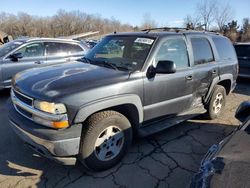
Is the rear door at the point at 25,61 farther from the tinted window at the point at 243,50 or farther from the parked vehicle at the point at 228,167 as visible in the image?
the tinted window at the point at 243,50

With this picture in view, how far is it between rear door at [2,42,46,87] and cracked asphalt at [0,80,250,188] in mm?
2427

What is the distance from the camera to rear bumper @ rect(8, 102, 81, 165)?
2752mm

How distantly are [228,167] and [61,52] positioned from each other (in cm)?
664

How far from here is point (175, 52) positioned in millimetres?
4070

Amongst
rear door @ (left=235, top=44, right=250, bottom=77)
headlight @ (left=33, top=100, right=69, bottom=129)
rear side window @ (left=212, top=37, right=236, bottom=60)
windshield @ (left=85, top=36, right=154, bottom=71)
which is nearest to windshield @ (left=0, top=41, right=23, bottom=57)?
windshield @ (left=85, top=36, right=154, bottom=71)

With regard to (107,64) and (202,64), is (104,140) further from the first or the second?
(202,64)

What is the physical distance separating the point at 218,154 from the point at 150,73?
172 cm

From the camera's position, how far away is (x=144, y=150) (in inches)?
154

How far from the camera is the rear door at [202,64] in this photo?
437 centimetres

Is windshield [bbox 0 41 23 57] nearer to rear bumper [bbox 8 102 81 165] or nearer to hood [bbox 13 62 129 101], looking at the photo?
hood [bbox 13 62 129 101]

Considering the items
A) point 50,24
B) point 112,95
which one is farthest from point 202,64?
point 50,24

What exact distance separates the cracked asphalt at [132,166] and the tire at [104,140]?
0.59 feet

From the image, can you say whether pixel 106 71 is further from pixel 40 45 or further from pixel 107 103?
pixel 40 45

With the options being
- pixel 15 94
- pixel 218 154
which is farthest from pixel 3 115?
pixel 218 154
